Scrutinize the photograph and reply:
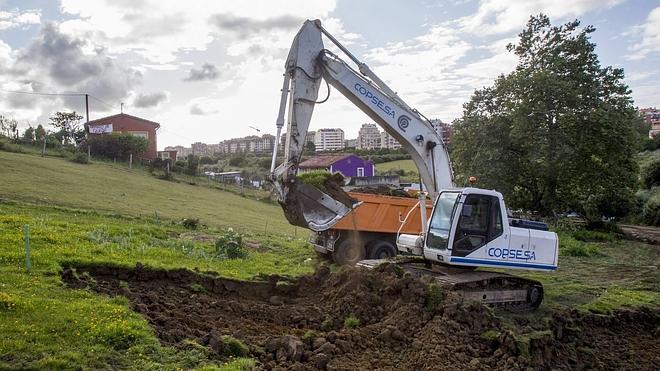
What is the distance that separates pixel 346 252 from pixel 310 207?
216 cm

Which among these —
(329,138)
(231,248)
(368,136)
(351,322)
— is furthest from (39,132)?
(329,138)

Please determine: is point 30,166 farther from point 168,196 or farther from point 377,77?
point 377,77

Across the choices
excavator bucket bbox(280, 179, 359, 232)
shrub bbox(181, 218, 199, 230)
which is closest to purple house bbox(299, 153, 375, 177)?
shrub bbox(181, 218, 199, 230)

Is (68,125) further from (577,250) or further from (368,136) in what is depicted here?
(368,136)

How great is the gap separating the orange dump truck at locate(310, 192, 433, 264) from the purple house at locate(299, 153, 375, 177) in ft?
104

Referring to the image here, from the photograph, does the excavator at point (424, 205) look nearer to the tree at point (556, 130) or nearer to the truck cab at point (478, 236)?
the truck cab at point (478, 236)

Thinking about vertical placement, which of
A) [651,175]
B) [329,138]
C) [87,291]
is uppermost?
[329,138]

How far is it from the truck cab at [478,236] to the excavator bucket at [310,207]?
7.57 ft

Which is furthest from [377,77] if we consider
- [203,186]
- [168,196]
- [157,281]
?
[203,186]

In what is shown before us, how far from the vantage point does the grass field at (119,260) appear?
6.45 metres

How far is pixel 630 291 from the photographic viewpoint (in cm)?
1288

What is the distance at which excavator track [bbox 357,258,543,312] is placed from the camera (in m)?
10.1

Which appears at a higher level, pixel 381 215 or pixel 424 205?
pixel 424 205

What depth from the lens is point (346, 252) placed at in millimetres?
13984
